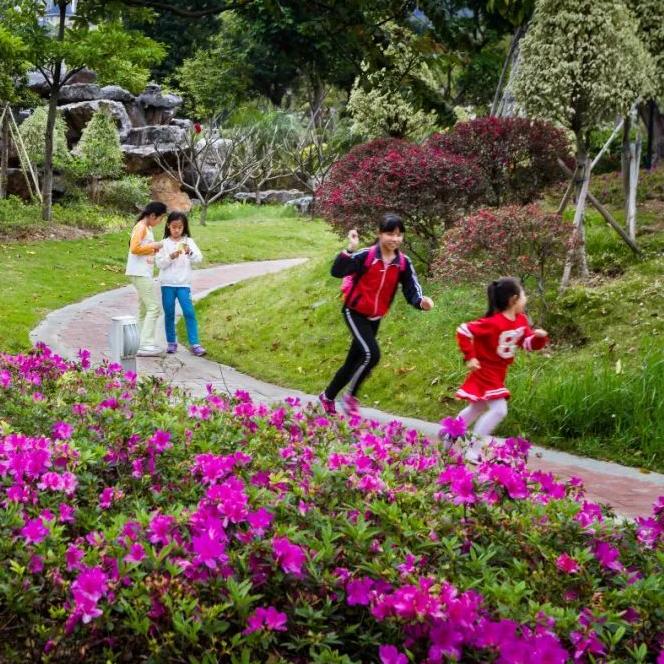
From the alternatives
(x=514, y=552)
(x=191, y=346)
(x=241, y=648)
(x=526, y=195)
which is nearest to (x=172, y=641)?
(x=241, y=648)

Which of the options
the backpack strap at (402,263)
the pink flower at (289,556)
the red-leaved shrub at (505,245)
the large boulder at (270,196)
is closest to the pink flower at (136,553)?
the pink flower at (289,556)

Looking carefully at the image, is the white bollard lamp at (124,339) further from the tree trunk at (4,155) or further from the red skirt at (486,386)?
the tree trunk at (4,155)

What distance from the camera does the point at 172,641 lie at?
2.01 metres

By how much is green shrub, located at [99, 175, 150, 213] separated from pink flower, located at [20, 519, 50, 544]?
24226 millimetres

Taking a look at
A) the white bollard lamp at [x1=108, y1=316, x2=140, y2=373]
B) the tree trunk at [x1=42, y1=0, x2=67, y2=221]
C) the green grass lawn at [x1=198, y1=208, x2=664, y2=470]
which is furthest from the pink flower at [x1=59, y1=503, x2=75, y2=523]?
the tree trunk at [x1=42, y1=0, x2=67, y2=221]

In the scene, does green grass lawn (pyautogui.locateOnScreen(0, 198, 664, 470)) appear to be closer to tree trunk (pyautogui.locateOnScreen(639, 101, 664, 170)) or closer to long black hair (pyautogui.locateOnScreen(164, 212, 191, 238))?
long black hair (pyautogui.locateOnScreen(164, 212, 191, 238))

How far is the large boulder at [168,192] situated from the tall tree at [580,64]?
71.4 feet

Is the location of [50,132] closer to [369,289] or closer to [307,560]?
[369,289]

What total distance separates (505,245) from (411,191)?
2.46 metres

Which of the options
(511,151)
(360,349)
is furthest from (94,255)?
(360,349)

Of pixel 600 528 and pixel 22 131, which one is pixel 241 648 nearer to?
pixel 600 528

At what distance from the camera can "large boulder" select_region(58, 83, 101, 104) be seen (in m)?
30.4

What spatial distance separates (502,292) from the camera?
5520 mm

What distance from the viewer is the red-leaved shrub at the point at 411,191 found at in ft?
33.8
